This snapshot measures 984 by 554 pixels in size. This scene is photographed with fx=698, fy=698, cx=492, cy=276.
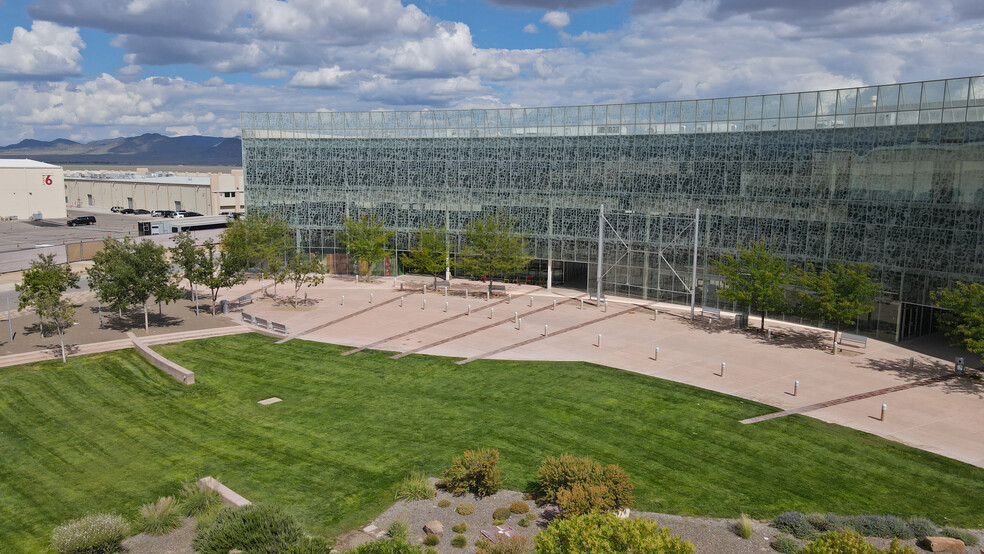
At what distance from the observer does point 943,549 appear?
16.7 m

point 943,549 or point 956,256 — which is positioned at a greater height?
A: point 956,256

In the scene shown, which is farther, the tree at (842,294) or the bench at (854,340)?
the bench at (854,340)

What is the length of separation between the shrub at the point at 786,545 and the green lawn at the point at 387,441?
6.16ft

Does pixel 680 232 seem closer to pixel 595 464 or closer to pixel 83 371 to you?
pixel 595 464

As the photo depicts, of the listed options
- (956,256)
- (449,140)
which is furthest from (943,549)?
(449,140)

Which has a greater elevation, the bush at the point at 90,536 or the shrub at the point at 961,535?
the bush at the point at 90,536

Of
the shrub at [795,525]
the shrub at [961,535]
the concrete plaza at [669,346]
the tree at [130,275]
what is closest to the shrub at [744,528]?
the shrub at [795,525]

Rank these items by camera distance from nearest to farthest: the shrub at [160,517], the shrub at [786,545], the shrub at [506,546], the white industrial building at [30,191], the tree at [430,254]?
the shrub at [506,546], the shrub at [786,545], the shrub at [160,517], the tree at [430,254], the white industrial building at [30,191]

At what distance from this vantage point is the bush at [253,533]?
51.5 ft

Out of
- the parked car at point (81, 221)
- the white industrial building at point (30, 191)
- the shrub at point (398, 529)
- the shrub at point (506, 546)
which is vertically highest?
the white industrial building at point (30, 191)

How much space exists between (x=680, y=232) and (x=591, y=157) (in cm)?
860

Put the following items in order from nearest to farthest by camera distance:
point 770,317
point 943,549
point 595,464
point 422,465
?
point 943,549 → point 595,464 → point 422,465 → point 770,317

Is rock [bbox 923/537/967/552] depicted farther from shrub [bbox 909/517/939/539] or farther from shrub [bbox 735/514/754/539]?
shrub [bbox 735/514/754/539]

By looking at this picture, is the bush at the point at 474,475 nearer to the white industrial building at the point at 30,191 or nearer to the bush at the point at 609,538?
the bush at the point at 609,538
